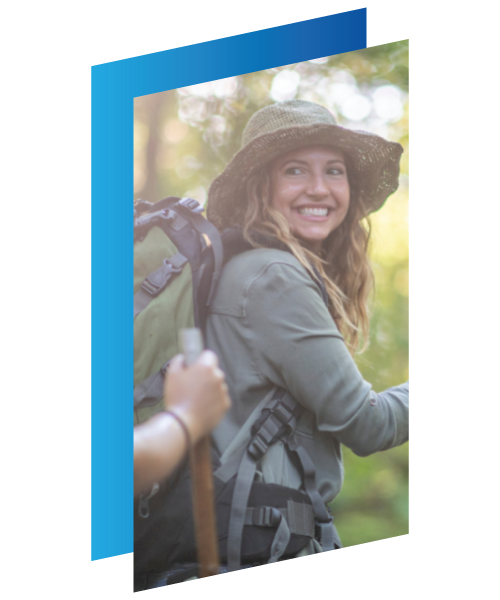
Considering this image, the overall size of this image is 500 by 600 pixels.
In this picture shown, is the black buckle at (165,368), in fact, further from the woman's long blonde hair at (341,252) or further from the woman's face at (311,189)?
the woman's face at (311,189)

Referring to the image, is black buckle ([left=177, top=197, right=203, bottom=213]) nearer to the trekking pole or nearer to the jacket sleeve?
the jacket sleeve

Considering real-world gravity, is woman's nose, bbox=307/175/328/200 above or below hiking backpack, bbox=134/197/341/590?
above

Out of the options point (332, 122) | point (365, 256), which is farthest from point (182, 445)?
point (332, 122)

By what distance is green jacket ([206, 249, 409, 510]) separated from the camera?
15.7ft

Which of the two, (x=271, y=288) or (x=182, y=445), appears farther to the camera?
(x=271, y=288)

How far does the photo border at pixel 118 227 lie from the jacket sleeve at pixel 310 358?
0.80 metres

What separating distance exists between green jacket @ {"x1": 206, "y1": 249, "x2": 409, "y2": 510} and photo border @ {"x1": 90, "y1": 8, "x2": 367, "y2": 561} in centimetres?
67

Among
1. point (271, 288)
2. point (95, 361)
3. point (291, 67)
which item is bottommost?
point (95, 361)

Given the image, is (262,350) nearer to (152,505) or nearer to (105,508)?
(152,505)

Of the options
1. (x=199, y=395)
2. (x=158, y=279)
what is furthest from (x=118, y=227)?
(x=199, y=395)

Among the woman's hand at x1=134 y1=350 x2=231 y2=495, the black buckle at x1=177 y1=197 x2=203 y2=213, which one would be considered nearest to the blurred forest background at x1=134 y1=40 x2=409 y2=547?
the black buckle at x1=177 y1=197 x2=203 y2=213

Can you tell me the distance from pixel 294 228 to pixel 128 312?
40.6 inches

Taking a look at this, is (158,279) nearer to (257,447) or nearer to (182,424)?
(182,424)

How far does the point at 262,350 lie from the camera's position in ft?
15.8
